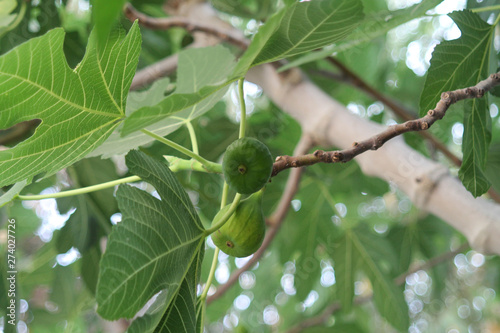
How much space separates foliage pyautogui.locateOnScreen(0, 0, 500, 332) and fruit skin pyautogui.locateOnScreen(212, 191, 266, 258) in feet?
0.05

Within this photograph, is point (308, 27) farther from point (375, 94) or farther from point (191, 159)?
point (375, 94)

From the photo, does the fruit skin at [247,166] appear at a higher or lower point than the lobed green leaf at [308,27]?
lower

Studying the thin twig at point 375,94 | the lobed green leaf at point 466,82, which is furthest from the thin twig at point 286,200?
the lobed green leaf at point 466,82

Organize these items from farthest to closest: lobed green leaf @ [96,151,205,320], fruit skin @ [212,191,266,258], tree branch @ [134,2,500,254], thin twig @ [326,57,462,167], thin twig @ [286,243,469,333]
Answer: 1. thin twig @ [286,243,469,333]
2. thin twig @ [326,57,462,167]
3. tree branch @ [134,2,500,254]
4. fruit skin @ [212,191,266,258]
5. lobed green leaf @ [96,151,205,320]

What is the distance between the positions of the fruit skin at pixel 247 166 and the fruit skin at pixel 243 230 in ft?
0.16

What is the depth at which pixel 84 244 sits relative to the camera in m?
1.14

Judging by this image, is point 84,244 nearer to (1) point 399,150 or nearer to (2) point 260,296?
(1) point 399,150

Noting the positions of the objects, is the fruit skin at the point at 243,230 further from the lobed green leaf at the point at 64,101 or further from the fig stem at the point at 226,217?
the lobed green leaf at the point at 64,101

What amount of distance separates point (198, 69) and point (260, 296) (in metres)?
1.48

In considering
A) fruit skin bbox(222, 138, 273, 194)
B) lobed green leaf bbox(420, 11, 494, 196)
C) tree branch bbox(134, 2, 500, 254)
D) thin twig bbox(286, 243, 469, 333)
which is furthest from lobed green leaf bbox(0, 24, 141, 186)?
thin twig bbox(286, 243, 469, 333)

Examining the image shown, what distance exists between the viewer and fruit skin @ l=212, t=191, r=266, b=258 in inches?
20.8

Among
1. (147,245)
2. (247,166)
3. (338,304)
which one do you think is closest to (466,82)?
(247,166)

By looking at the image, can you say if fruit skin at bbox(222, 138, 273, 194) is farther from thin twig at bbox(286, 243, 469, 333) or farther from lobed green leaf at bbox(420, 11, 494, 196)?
thin twig at bbox(286, 243, 469, 333)

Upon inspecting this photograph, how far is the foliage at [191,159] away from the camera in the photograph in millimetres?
451
